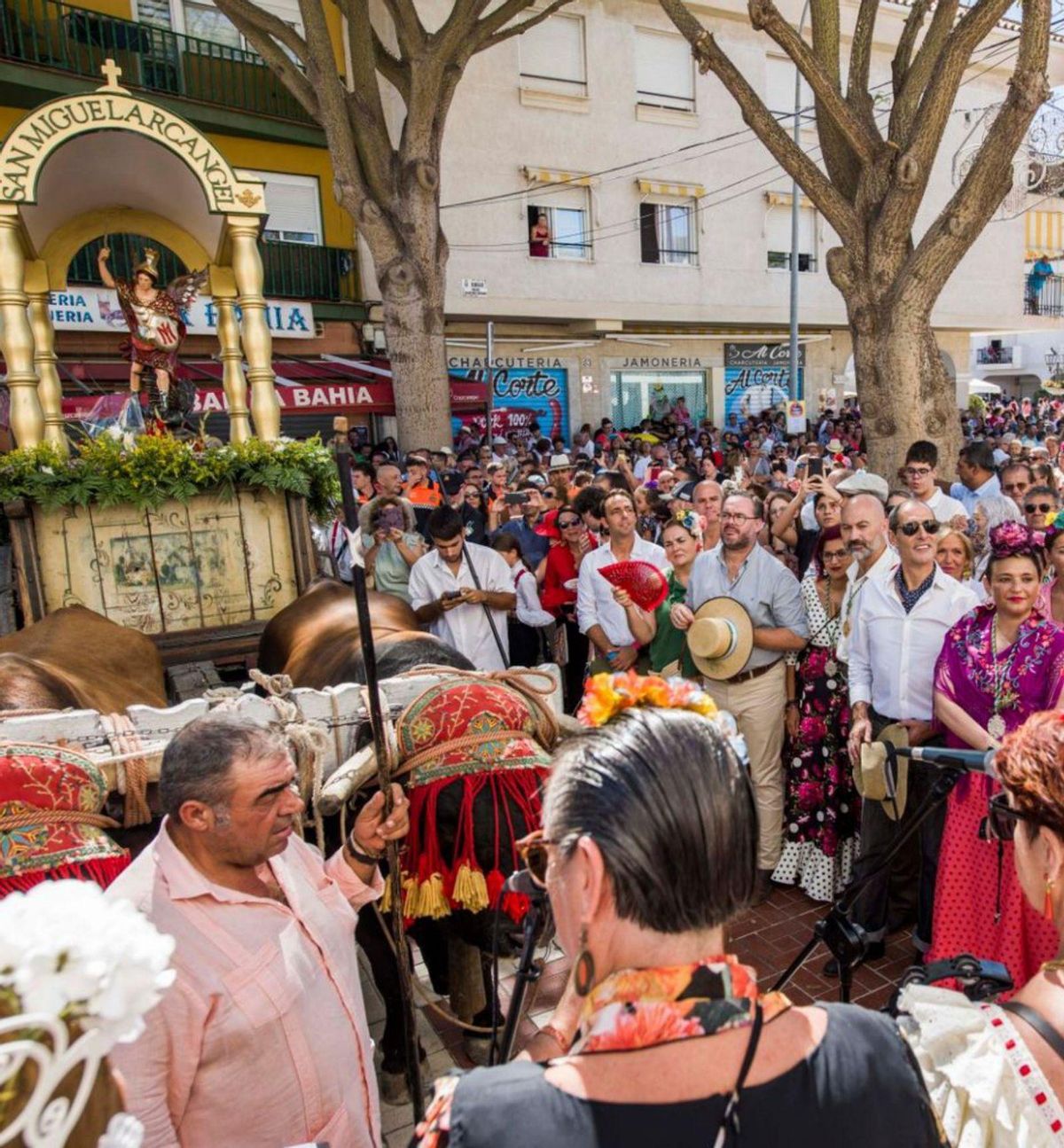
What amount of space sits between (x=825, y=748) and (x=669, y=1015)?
3725mm

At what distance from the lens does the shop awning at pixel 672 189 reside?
763 inches

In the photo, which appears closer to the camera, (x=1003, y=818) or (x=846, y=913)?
(x=1003, y=818)

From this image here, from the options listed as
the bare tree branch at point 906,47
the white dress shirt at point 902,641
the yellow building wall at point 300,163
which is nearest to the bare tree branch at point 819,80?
the bare tree branch at point 906,47

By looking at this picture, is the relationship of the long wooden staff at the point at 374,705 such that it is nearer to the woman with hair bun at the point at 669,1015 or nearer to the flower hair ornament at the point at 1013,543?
the woman with hair bun at the point at 669,1015

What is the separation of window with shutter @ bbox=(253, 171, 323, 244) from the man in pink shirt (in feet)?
53.7

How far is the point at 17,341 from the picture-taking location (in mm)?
5387

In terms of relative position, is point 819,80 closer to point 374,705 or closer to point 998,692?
point 998,692

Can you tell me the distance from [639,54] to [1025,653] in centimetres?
1944

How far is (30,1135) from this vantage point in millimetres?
968

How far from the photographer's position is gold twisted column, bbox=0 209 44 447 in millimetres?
5160

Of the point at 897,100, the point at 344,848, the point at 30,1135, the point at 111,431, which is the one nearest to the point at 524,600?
the point at 111,431

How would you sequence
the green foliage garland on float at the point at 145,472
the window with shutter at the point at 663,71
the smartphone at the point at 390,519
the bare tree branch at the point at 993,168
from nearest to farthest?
the green foliage garland on float at the point at 145,472 → the smartphone at the point at 390,519 → the bare tree branch at the point at 993,168 → the window with shutter at the point at 663,71

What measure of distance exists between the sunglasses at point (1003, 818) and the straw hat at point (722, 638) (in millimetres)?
2218

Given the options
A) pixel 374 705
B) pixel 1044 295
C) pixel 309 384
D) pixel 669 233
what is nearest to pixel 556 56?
pixel 669 233
